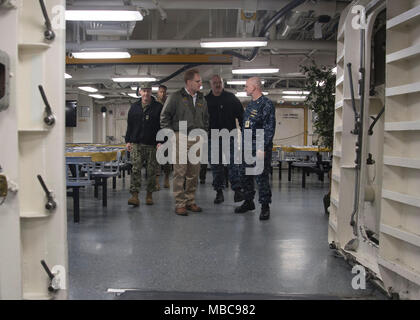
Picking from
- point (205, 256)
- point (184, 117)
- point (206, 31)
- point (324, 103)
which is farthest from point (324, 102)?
point (206, 31)

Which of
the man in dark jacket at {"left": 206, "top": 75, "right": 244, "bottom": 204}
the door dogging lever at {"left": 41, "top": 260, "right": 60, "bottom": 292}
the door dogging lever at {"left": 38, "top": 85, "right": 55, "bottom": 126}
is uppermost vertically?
the man in dark jacket at {"left": 206, "top": 75, "right": 244, "bottom": 204}

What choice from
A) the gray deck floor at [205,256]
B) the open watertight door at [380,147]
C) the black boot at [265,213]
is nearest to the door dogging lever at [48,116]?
the gray deck floor at [205,256]

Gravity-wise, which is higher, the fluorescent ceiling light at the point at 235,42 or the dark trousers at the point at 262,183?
the fluorescent ceiling light at the point at 235,42

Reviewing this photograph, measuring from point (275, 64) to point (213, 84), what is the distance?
5.28m

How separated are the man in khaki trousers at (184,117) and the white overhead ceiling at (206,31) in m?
1.48

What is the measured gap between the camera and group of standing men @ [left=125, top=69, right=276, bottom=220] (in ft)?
15.0

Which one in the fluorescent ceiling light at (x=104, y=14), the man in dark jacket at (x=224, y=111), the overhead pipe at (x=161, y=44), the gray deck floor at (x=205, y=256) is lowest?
the gray deck floor at (x=205, y=256)

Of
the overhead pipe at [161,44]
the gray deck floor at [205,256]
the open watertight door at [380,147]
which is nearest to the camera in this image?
the open watertight door at [380,147]

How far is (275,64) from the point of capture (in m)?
10.5

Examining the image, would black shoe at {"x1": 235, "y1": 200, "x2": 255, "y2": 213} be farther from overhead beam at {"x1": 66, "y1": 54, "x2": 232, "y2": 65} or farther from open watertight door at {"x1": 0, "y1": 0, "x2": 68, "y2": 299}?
overhead beam at {"x1": 66, "y1": 54, "x2": 232, "y2": 65}

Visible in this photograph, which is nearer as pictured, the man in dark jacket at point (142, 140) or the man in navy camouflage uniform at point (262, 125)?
the man in navy camouflage uniform at point (262, 125)

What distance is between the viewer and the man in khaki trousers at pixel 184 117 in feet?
15.9

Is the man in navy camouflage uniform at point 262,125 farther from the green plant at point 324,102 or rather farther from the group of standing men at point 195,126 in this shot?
the green plant at point 324,102

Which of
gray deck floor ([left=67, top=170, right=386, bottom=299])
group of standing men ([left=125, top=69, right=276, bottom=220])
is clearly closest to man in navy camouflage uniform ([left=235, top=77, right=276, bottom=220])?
group of standing men ([left=125, top=69, right=276, bottom=220])
